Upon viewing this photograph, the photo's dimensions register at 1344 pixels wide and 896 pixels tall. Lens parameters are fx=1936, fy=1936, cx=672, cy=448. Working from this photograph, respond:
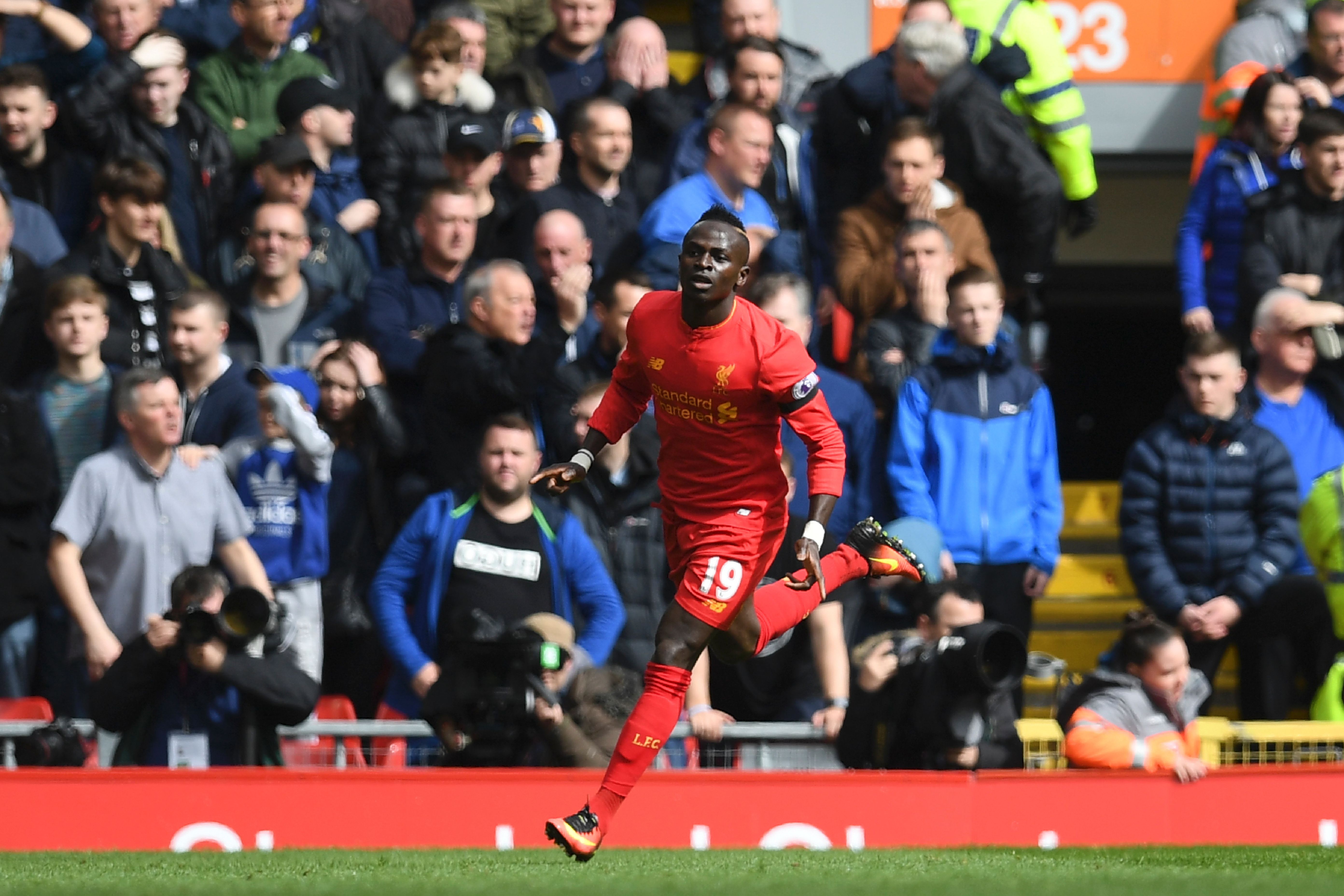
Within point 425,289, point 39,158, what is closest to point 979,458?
point 425,289

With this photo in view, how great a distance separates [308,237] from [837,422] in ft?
9.19

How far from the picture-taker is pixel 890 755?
24.7 ft

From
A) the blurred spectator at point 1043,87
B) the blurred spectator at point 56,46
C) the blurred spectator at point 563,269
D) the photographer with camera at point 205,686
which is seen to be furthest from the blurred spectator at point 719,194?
the blurred spectator at point 56,46

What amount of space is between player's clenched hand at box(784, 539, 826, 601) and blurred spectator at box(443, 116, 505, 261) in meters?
3.76

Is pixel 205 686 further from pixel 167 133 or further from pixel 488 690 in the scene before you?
pixel 167 133

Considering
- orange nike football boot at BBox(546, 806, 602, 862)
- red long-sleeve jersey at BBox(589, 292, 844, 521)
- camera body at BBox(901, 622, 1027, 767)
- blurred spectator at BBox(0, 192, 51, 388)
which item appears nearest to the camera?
orange nike football boot at BBox(546, 806, 602, 862)

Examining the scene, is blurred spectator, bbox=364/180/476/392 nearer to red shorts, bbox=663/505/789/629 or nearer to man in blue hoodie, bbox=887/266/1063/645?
man in blue hoodie, bbox=887/266/1063/645

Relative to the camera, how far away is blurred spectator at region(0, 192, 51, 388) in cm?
890

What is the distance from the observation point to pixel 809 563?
6105 mm

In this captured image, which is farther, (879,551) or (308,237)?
(308,237)

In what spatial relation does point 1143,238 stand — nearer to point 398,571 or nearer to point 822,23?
point 822,23

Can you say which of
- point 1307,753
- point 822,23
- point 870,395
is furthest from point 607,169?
point 1307,753

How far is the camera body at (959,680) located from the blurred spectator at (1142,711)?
42 cm

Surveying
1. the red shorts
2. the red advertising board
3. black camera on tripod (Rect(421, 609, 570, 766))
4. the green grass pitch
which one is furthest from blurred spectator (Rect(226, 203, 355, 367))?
the red advertising board
